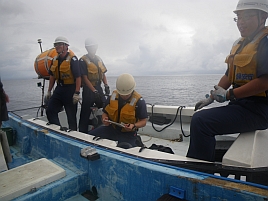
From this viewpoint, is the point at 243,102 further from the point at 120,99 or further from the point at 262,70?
the point at 120,99

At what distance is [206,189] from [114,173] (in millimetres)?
821

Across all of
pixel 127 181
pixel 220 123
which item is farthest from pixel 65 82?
pixel 220 123

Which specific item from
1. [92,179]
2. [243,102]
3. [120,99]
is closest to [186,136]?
[120,99]

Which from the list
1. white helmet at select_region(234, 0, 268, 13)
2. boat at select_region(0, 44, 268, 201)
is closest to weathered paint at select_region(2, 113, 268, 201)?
boat at select_region(0, 44, 268, 201)

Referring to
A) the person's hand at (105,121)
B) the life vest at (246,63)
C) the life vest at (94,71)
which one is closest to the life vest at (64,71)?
the life vest at (94,71)

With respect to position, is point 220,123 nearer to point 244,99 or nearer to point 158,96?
point 244,99

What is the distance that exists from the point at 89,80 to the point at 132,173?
8.84 feet

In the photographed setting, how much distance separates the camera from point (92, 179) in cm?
209

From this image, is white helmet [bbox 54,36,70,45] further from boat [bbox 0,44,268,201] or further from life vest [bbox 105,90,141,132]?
boat [bbox 0,44,268,201]

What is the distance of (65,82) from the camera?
3828 millimetres

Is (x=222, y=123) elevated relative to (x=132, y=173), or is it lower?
elevated

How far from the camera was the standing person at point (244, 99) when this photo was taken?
175cm

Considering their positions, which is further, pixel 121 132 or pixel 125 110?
pixel 121 132

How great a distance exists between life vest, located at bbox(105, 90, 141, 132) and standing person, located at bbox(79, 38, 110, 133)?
1156mm
